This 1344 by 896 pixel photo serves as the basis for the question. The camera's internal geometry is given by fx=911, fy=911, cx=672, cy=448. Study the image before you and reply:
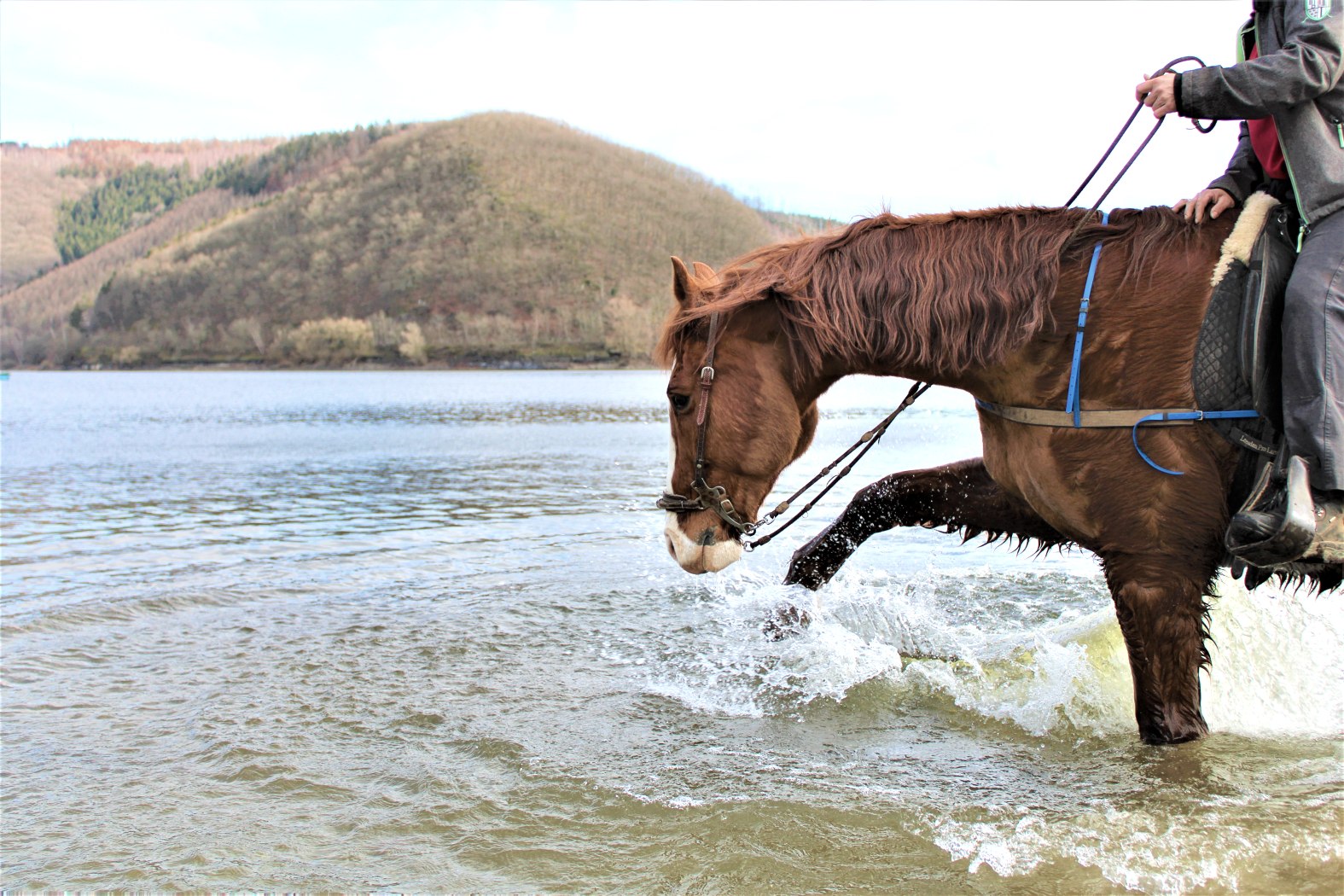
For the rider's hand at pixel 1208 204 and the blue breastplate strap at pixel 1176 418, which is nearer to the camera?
the blue breastplate strap at pixel 1176 418

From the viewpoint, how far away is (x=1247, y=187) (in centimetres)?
387

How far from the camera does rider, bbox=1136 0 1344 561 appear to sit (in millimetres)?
3311

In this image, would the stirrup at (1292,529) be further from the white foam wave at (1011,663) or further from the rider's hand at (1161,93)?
the rider's hand at (1161,93)

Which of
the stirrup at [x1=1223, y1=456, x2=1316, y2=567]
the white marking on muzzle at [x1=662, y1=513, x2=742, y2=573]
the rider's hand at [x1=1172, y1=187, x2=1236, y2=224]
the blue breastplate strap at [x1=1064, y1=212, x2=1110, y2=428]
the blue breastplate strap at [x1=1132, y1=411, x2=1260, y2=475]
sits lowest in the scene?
the white marking on muzzle at [x1=662, y1=513, x2=742, y2=573]

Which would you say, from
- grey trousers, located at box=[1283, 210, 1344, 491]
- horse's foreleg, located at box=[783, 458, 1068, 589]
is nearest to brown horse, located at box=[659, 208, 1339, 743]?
grey trousers, located at box=[1283, 210, 1344, 491]

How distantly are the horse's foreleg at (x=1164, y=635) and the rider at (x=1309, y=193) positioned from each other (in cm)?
32

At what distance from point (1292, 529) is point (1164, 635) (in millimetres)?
678

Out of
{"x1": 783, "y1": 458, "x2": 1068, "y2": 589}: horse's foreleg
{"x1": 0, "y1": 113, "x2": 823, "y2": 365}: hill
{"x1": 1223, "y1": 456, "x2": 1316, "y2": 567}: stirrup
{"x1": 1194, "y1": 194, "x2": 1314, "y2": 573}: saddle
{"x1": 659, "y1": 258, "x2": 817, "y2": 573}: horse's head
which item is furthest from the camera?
{"x1": 0, "y1": 113, "x2": 823, "y2": 365}: hill

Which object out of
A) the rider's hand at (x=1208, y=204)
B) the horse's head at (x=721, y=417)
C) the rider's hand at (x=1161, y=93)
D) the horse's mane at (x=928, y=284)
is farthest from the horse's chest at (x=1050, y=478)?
the rider's hand at (x=1161, y=93)

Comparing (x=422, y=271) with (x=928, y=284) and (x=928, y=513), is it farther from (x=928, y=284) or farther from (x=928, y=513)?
(x=928, y=284)

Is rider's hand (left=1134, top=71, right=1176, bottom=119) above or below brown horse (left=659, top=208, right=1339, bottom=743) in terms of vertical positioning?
above

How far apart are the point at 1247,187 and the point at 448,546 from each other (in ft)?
28.8

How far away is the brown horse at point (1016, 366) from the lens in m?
3.66

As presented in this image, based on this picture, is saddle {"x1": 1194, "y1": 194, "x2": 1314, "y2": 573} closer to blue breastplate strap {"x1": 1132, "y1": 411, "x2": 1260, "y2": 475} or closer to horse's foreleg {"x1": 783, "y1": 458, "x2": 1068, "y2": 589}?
blue breastplate strap {"x1": 1132, "y1": 411, "x2": 1260, "y2": 475}
